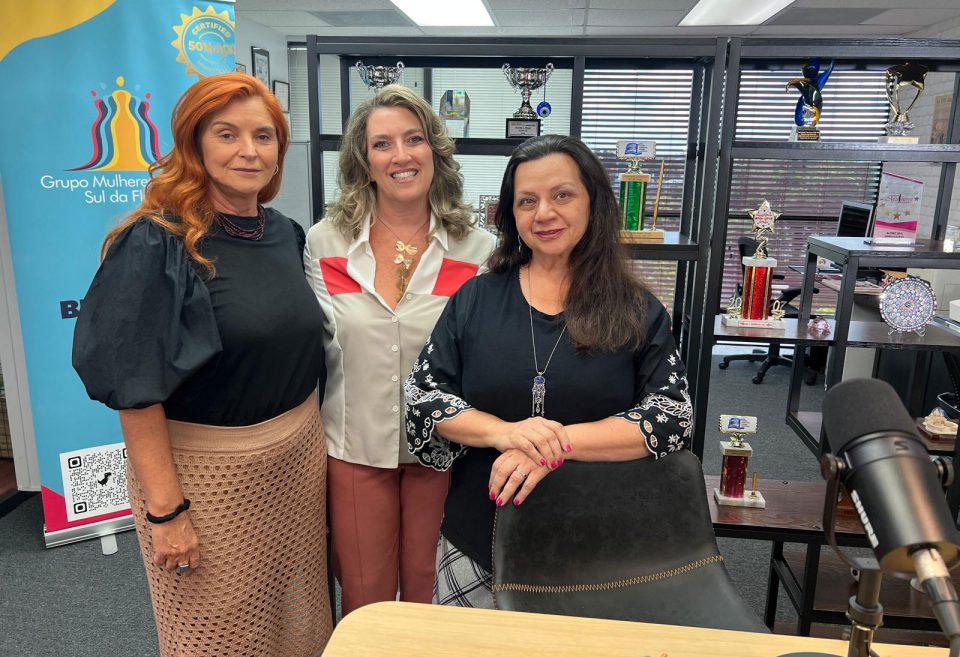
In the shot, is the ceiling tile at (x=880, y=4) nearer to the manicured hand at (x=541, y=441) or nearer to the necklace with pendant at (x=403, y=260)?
the necklace with pendant at (x=403, y=260)

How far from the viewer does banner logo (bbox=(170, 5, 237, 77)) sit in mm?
2668

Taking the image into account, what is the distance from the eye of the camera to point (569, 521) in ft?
4.78

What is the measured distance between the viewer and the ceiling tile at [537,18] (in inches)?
236

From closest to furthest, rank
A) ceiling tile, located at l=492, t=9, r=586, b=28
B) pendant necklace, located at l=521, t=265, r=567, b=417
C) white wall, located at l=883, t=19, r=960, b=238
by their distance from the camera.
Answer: pendant necklace, located at l=521, t=265, r=567, b=417
white wall, located at l=883, t=19, r=960, b=238
ceiling tile, located at l=492, t=9, r=586, b=28

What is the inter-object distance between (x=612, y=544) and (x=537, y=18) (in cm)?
580

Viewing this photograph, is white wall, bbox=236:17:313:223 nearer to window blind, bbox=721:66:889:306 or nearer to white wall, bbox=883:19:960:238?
window blind, bbox=721:66:889:306

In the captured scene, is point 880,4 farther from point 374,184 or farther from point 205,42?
point 374,184

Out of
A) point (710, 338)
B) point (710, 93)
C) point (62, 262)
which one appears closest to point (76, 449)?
point (62, 262)

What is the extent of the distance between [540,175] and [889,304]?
147cm

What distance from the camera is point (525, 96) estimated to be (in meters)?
2.42

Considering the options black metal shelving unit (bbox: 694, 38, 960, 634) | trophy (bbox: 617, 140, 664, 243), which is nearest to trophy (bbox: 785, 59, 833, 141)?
black metal shelving unit (bbox: 694, 38, 960, 634)

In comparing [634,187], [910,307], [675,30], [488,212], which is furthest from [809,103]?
[675,30]

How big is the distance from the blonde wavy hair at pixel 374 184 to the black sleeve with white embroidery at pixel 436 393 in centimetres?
36

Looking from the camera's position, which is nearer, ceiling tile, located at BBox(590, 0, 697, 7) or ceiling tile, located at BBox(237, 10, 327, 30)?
ceiling tile, located at BBox(590, 0, 697, 7)
